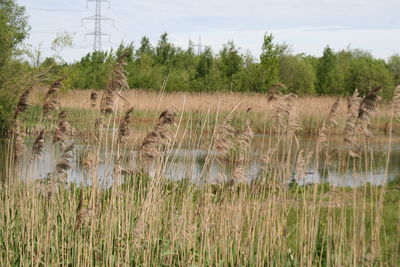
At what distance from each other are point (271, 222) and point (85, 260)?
53.8 inches

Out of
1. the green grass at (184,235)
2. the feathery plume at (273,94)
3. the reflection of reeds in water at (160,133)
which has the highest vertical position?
the feathery plume at (273,94)

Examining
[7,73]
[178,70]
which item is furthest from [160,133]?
[178,70]

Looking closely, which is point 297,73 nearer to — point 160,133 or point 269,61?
point 269,61

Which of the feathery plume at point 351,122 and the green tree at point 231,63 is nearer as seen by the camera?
the feathery plume at point 351,122

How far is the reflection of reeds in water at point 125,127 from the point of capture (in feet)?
11.9

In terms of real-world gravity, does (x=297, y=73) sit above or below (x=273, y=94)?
above

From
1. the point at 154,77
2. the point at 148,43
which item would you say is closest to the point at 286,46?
the point at 148,43

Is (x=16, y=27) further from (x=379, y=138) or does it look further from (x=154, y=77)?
(x=379, y=138)

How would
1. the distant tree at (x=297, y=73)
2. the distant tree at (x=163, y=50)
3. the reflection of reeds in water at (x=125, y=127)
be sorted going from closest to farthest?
the reflection of reeds in water at (x=125, y=127)
the distant tree at (x=163, y=50)
the distant tree at (x=297, y=73)

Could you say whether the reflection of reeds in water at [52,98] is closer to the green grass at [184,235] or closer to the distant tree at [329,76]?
the green grass at [184,235]

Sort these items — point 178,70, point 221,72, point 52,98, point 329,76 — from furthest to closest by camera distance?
point 329,76 → point 178,70 → point 221,72 → point 52,98

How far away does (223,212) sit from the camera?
411cm

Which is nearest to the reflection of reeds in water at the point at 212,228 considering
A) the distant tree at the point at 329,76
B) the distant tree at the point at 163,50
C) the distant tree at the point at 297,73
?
the distant tree at the point at 163,50

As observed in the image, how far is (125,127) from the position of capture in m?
3.72
